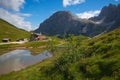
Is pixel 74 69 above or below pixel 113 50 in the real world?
below

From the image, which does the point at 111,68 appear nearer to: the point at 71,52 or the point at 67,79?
the point at 67,79

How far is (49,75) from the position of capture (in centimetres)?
4100

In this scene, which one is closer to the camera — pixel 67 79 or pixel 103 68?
pixel 103 68

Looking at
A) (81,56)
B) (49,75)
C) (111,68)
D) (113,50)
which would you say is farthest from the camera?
(81,56)

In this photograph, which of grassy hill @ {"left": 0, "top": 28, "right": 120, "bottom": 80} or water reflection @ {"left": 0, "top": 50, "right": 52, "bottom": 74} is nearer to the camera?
grassy hill @ {"left": 0, "top": 28, "right": 120, "bottom": 80}

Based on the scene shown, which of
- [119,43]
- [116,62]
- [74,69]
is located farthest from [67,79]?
[119,43]

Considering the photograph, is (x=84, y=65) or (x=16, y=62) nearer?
(x=84, y=65)

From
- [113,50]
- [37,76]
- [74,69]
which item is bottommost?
[37,76]

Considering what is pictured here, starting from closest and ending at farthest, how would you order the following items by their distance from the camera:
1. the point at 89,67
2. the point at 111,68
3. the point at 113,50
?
the point at 111,68 < the point at 89,67 < the point at 113,50

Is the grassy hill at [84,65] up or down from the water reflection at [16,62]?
up

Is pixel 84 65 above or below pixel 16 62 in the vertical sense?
above

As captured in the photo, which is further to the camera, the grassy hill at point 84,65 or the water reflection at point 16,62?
the water reflection at point 16,62

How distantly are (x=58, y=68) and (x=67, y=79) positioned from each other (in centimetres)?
699

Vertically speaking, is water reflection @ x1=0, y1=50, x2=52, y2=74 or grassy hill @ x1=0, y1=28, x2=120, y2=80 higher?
grassy hill @ x1=0, y1=28, x2=120, y2=80
